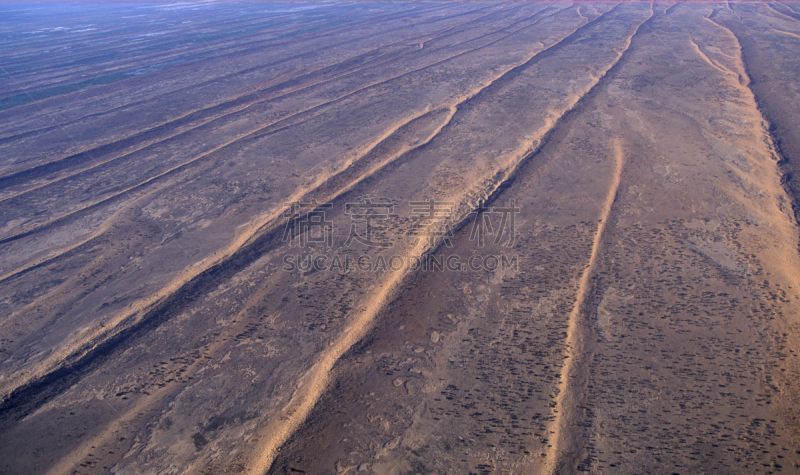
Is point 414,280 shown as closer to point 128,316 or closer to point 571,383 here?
point 571,383

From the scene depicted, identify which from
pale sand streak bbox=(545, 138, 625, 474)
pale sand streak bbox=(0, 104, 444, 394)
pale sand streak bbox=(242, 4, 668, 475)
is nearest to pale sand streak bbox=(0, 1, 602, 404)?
pale sand streak bbox=(0, 104, 444, 394)

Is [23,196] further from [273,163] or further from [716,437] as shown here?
[716,437]

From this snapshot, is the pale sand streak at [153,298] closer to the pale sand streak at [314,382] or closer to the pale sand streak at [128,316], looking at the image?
the pale sand streak at [128,316]

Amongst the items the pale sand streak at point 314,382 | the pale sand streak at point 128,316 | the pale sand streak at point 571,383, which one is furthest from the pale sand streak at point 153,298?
the pale sand streak at point 571,383

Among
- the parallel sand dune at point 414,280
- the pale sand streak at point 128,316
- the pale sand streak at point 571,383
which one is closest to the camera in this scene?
the pale sand streak at point 571,383

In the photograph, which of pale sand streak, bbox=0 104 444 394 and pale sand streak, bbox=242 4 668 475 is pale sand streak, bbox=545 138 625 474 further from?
pale sand streak, bbox=0 104 444 394
